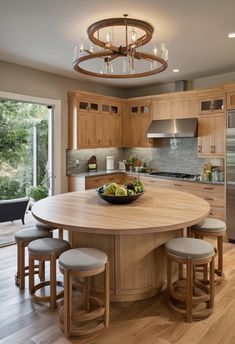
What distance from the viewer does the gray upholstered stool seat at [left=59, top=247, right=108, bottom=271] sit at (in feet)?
7.56

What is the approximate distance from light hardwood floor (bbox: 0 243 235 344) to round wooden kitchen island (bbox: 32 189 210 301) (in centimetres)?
18

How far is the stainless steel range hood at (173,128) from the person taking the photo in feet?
18.4

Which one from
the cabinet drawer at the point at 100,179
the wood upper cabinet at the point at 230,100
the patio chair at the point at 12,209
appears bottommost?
the patio chair at the point at 12,209

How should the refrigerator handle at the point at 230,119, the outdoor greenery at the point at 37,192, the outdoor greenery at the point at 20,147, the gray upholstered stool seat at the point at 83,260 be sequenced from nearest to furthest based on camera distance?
the gray upholstered stool seat at the point at 83,260
the refrigerator handle at the point at 230,119
the outdoor greenery at the point at 20,147
the outdoor greenery at the point at 37,192

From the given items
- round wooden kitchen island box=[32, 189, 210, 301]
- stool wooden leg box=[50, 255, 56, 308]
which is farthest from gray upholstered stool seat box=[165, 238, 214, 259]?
stool wooden leg box=[50, 255, 56, 308]

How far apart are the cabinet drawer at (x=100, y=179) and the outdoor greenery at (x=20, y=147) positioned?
1.02 m

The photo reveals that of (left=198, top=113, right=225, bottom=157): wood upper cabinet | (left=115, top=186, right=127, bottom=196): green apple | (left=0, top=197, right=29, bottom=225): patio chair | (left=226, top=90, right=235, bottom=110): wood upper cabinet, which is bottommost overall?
(left=0, top=197, right=29, bottom=225): patio chair

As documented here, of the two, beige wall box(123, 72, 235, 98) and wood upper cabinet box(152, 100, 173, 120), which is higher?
beige wall box(123, 72, 235, 98)

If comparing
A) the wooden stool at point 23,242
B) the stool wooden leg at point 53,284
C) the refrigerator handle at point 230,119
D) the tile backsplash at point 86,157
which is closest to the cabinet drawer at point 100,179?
the tile backsplash at point 86,157

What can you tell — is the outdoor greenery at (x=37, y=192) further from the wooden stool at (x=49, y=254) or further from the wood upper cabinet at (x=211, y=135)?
the wood upper cabinet at (x=211, y=135)

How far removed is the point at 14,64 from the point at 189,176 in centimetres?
388

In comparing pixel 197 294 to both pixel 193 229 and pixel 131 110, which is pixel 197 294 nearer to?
pixel 193 229

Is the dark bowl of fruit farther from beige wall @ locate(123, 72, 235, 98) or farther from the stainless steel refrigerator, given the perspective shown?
beige wall @ locate(123, 72, 235, 98)

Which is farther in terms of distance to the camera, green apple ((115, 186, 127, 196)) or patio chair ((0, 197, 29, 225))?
patio chair ((0, 197, 29, 225))
